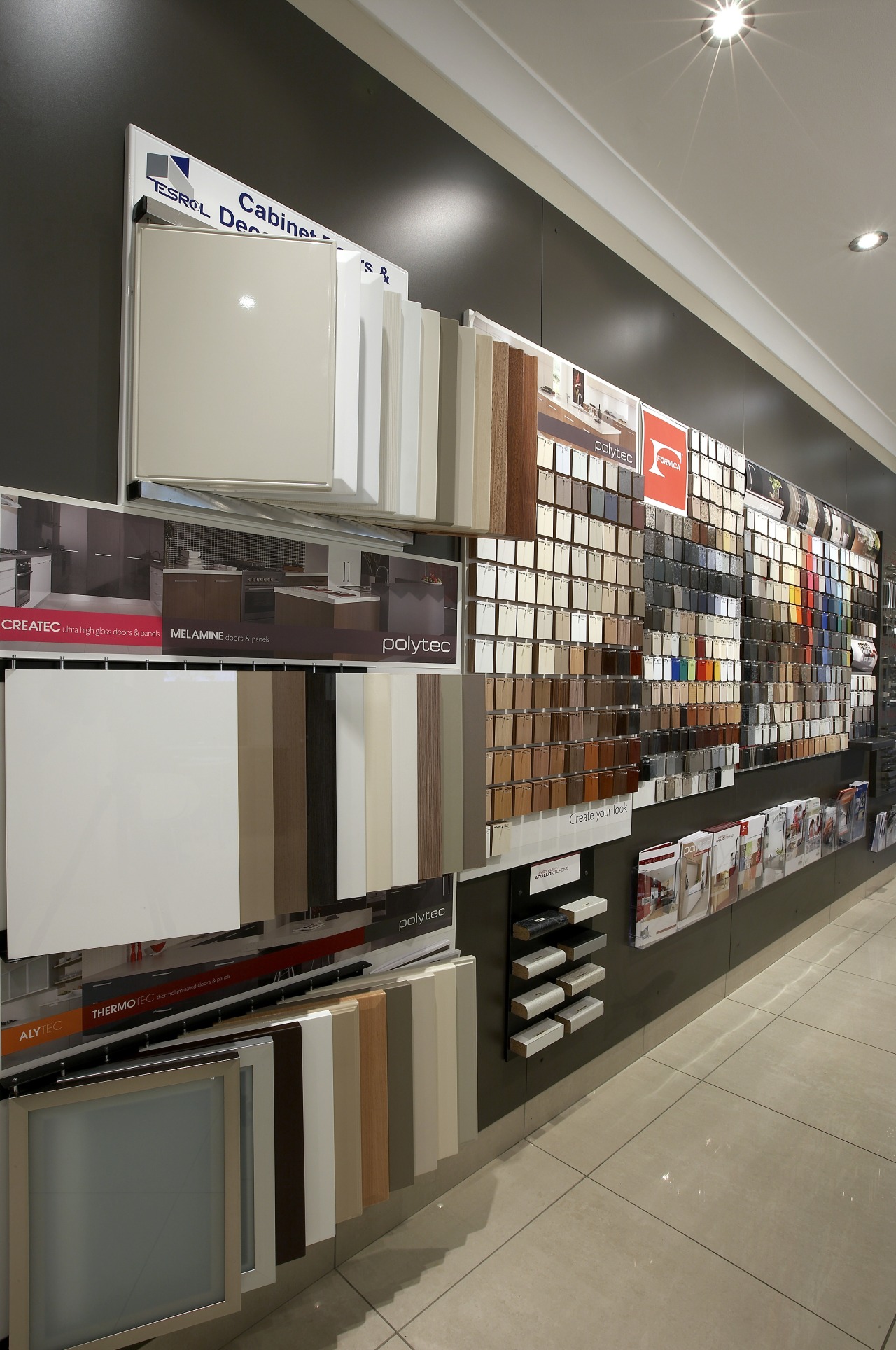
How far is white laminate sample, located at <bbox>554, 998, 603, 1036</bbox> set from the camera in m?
2.15

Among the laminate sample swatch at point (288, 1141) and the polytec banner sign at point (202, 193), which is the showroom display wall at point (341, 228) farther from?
the laminate sample swatch at point (288, 1141)

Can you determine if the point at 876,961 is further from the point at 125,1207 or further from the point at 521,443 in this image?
the point at 125,1207

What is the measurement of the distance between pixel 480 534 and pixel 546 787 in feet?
2.70

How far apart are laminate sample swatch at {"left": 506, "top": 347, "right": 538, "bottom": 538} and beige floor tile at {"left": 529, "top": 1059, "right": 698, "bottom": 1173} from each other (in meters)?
1.86

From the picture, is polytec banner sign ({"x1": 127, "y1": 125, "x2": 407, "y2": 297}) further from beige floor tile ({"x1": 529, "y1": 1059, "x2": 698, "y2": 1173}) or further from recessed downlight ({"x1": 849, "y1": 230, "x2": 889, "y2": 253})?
beige floor tile ({"x1": 529, "y1": 1059, "x2": 698, "y2": 1173})

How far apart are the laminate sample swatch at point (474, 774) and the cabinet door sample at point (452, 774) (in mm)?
14

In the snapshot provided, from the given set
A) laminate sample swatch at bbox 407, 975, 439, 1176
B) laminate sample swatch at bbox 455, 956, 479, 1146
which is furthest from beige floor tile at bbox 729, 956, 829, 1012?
laminate sample swatch at bbox 407, 975, 439, 1176

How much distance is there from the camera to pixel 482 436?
1527 millimetres

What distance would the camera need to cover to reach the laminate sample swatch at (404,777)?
4.71 feet

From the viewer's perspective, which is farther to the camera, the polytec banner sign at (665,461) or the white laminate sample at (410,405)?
the polytec banner sign at (665,461)

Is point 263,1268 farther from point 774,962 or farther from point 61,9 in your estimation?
point 774,962

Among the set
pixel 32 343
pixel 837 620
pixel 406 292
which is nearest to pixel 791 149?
pixel 406 292

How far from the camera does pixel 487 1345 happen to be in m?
1.50

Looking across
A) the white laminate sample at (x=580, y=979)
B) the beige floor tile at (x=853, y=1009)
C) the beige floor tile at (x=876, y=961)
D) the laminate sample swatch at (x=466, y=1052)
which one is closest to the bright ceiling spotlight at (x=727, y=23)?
the laminate sample swatch at (x=466, y=1052)
